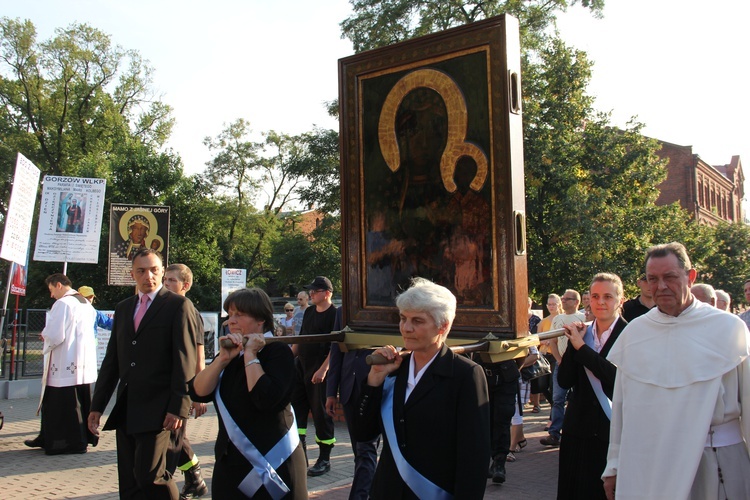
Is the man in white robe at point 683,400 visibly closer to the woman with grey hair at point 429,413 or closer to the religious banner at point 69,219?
the woman with grey hair at point 429,413

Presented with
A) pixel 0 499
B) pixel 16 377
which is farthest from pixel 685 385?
pixel 16 377

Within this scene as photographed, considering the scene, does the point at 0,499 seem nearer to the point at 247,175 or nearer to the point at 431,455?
the point at 431,455

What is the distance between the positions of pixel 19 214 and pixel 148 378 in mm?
6715

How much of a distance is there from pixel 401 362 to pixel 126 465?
2819 millimetres

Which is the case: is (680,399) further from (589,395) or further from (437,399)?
(437,399)

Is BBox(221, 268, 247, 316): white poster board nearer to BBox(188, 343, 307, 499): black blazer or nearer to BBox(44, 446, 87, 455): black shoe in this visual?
BBox(44, 446, 87, 455): black shoe

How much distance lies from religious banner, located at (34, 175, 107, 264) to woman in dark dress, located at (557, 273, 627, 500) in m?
9.77

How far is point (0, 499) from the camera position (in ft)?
21.6

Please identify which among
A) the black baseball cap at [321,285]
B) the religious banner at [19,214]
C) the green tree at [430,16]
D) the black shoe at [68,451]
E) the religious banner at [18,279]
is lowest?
the black shoe at [68,451]

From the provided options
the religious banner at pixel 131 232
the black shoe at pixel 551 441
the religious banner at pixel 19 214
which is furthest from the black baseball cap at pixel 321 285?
the religious banner at pixel 131 232

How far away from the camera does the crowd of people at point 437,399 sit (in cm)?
306

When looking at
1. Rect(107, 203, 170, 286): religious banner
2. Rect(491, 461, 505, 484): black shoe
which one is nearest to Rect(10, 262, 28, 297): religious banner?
Rect(107, 203, 170, 286): religious banner

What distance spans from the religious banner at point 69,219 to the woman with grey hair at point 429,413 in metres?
10.4

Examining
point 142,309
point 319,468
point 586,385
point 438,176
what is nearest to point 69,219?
point 319,468
